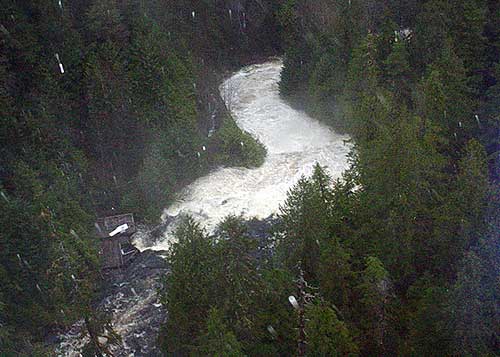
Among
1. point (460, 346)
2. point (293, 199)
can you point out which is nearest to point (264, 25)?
point (293, 199)

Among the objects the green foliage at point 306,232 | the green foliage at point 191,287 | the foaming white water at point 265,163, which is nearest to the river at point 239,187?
the foaming white water at point 265,163

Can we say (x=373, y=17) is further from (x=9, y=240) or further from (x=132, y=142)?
(x=9, y=240)

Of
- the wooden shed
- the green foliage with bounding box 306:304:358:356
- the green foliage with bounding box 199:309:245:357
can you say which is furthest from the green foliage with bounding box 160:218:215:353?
the wooden shed

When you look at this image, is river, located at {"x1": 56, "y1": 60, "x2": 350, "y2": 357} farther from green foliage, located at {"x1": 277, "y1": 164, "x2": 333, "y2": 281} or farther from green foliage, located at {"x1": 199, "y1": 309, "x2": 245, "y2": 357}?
green foliage, located at {"x1": 199, "y1": 309, "x2": 245, "y2": 357}


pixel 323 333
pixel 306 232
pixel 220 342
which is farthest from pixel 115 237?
pixel 323 333

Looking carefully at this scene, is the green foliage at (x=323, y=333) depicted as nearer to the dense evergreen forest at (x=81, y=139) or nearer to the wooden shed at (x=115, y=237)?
the dense evergreen forest at (x=81, y=139)
